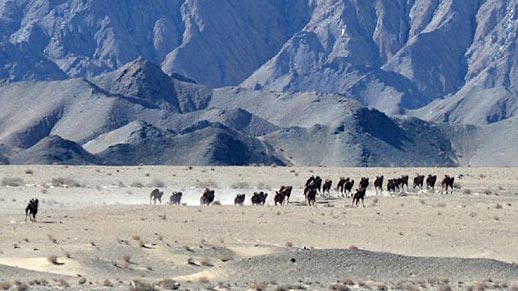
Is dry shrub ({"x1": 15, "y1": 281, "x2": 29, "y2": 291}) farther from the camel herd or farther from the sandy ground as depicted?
the camel herd

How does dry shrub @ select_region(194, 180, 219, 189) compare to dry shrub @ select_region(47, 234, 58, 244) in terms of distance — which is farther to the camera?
dry shrub @ select_region(194, 180, 219, 189)

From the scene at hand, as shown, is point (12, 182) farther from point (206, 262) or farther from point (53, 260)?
point (53, 260)

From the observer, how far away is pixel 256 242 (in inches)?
1763

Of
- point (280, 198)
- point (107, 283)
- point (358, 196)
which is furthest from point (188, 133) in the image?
point (107, 283)

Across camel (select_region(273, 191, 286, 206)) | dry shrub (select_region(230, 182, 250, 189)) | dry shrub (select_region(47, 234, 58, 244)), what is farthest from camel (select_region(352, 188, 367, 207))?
dry shrub (select_region(47, 234, 58, 244))

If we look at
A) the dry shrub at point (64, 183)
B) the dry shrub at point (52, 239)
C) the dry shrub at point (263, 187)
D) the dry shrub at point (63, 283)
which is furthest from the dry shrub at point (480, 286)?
the dry shrub at point (263, 187)

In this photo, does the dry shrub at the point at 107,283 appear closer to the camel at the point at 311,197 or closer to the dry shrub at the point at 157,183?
the camel at the point at 311,197

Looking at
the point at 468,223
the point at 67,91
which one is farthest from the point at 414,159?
the point at 468,223

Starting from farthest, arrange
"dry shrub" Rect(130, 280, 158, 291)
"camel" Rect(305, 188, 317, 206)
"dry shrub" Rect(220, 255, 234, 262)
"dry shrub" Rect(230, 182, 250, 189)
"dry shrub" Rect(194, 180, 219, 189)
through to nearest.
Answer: "dry shrub" Rect(230, 182, 250, 189) → "dry shrub" Rect(194, 180, 219, 189) → "camel" Rect(305, 188, 317, 206) → "dry shrub" Rect(220, 255, 234, 262) → "dry shrub" Rect(130, 280, 158, 291)

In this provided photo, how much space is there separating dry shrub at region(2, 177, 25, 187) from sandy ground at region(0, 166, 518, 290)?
0.26 m

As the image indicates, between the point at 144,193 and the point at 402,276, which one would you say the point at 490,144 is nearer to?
the point at 144,193

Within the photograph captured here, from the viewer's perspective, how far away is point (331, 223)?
5181 cm

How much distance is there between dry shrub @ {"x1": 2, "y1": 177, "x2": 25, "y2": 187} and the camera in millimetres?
73000

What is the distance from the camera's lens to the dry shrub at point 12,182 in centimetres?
7300
